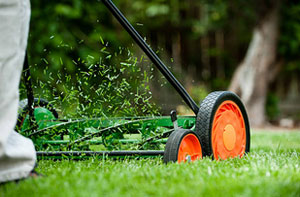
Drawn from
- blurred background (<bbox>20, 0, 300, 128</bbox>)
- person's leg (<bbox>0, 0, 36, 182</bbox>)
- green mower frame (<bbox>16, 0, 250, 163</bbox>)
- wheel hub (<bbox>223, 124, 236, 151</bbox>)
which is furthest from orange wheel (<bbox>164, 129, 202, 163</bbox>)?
person's leg (<bbox>0, 0, 36, 182</bbox>)

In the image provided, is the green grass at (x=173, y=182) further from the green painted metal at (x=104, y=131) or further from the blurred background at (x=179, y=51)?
the blurred background at (x=179, y=51)

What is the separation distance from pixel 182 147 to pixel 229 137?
1.52 ft

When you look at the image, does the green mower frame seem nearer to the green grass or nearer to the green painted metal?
the green painted metal

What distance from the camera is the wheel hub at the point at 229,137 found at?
8.01ft

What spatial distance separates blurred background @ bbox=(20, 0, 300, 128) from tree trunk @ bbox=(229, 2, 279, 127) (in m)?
0.02

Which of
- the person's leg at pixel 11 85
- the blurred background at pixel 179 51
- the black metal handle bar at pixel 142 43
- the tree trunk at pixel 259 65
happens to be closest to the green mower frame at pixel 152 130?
the black metal handle bar at pixel 142 43

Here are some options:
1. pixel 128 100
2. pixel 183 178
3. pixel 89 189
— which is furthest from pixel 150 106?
pixel 89 189

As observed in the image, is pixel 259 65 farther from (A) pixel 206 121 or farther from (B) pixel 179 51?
(A) pixel 206 121

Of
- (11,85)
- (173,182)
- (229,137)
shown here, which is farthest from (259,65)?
(11,85)

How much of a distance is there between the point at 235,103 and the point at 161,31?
826 cm

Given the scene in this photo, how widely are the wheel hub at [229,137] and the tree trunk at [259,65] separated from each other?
6.18 metres

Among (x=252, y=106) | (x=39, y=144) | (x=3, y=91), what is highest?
(x=3, y=91)

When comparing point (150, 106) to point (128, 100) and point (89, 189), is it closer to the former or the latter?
point (128, 100)

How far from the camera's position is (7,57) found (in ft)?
5.22
